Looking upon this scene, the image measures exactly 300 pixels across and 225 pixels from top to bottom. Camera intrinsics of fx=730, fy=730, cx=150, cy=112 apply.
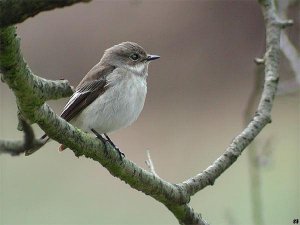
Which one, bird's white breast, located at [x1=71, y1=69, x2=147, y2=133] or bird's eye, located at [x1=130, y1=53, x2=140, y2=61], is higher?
bird's eye, located at [x1=130, y1=53, x2=140, y2=61]

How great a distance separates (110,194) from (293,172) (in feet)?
7.22

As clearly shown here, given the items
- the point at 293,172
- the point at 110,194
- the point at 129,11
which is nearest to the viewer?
the point at 293,172

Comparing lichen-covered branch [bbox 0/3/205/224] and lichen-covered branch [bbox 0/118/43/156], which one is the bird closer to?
lichen-covered branch [bbox 0/3/205/224]

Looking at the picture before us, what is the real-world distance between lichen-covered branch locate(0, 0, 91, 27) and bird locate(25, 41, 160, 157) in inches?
82.9

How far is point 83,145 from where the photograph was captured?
2.89 meters

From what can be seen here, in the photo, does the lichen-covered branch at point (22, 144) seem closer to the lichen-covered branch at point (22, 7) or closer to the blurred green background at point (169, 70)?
the lichen-covered branch at point (22, 7)

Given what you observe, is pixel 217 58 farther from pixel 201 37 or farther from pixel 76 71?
pixel 76 71

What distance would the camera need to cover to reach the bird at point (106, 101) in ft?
13.0

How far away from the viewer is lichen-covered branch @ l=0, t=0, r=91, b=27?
5.49 ft

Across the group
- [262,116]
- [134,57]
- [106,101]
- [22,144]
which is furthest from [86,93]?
[22,144]

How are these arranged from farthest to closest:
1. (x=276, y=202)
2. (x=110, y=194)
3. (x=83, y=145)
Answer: (x=110, y=194) < (x=276, y=202) < (x=83, y=145)

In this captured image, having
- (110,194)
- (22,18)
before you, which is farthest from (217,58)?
(22,18)

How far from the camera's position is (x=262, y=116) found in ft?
11.6

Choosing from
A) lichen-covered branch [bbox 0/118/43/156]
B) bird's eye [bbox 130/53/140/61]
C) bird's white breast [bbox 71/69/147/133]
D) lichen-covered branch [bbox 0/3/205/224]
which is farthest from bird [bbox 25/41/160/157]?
lichen-covered branch [bbox 0/118/43/156]
